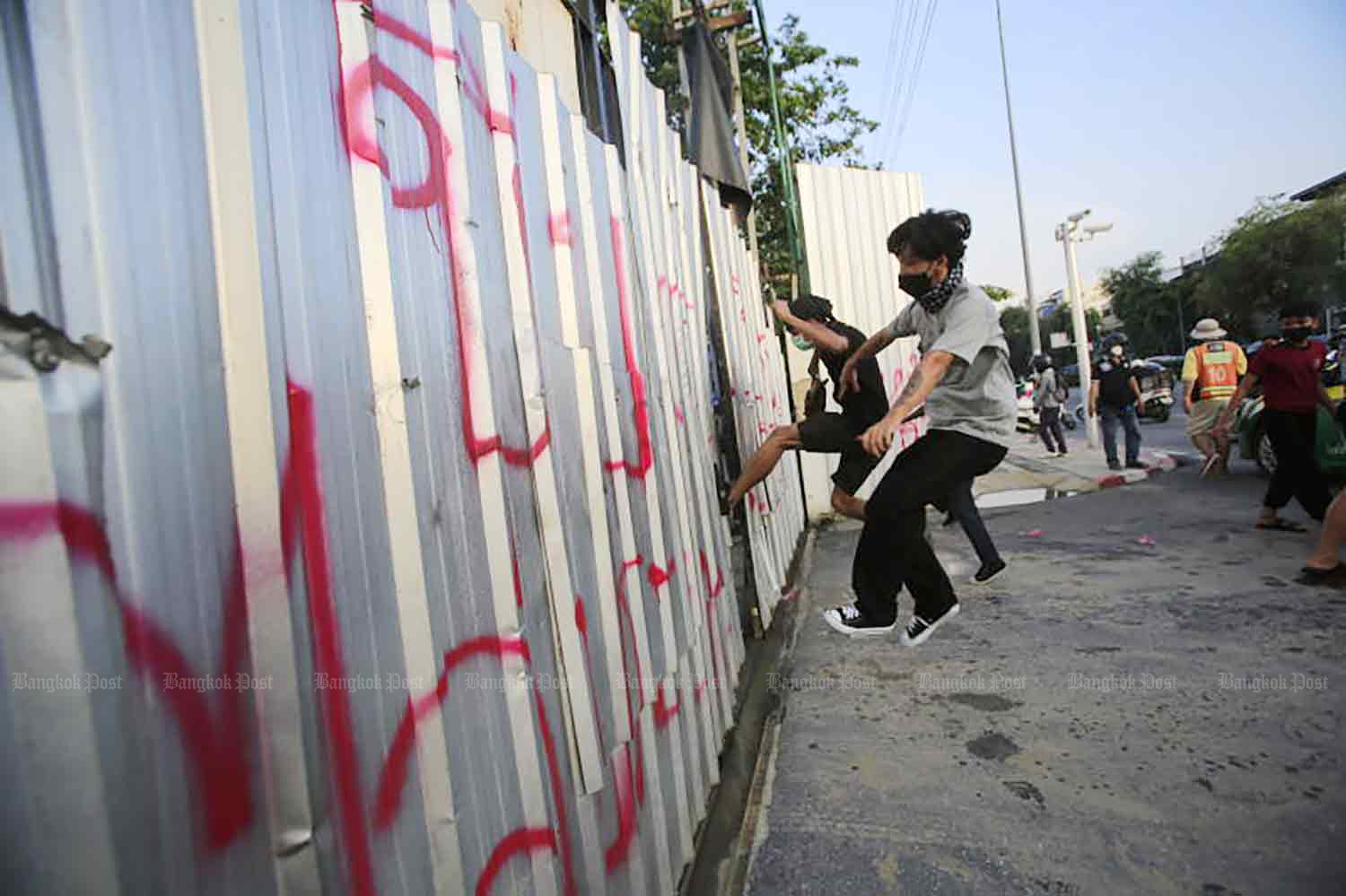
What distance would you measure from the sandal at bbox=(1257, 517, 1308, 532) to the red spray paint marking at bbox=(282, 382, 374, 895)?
6155mm

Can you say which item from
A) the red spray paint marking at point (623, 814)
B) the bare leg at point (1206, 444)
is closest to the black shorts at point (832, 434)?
the red spray paint marking at point (623, 814)

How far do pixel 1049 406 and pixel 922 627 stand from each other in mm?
10029

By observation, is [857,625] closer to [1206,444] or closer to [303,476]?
[303,476]

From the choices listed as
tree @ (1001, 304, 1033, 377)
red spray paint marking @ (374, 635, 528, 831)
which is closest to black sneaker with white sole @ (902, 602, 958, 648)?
red spray paint marking @ (374, 635, 528, 831)

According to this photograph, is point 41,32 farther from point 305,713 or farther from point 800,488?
point 800,488

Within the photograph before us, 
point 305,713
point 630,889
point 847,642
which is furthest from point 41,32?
point 847,642

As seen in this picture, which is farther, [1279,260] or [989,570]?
[1279,260]

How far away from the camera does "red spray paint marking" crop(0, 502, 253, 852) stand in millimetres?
672

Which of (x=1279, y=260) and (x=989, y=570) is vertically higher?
(x=1279, y=260)

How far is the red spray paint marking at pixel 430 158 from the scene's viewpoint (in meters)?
1.11

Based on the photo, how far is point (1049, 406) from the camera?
12227 millimetres

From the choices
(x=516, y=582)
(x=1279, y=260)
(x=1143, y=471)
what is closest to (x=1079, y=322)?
(x=1143, y=471)

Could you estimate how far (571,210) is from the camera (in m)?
1.89

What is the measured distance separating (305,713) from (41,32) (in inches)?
27.5
